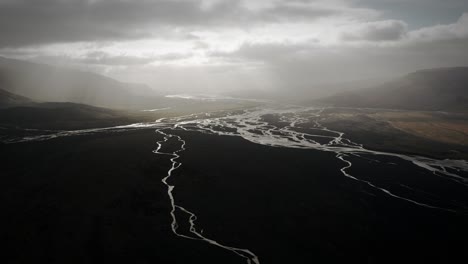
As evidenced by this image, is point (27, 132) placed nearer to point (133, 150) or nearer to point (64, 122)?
point (64, 122)

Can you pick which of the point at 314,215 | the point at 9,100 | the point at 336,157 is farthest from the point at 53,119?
the point at 314,215

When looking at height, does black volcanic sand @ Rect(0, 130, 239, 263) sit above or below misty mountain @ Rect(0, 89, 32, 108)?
below

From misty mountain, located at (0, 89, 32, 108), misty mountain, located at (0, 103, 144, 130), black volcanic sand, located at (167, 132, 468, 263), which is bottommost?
black volcanic sand, located at (167, 132, 468, 263)

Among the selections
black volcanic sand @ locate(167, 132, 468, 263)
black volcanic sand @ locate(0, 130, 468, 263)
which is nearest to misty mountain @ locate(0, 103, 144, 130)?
black volcanic sand @ locate(0, 130, 468, 263)

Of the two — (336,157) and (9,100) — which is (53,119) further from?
(336,157)

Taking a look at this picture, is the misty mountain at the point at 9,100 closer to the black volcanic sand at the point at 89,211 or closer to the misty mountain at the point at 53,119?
the misty mountain at the point at 53,119

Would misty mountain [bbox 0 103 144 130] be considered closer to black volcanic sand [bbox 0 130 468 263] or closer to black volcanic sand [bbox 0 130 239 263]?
black volcanic sand [bbox 0 130 239 263]

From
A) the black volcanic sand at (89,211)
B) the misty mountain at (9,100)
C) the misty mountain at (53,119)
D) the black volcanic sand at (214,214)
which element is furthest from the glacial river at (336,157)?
the misty mountain at (9,100)

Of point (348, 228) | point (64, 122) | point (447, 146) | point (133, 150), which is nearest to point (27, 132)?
point (64, 122)

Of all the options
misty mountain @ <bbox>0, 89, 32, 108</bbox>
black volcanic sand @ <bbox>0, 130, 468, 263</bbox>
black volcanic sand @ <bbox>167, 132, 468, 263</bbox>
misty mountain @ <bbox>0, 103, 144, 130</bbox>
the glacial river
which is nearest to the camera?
black volcanic sand @ <bbox>0, 130, 468, 263</bbox>
